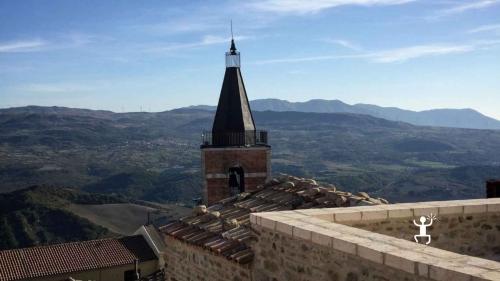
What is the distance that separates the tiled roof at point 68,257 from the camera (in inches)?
1231

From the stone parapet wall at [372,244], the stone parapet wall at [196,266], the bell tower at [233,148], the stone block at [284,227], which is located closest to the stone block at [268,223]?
the stone parapet wall at [372,244]

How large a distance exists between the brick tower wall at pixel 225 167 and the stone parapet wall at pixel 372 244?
12382mm

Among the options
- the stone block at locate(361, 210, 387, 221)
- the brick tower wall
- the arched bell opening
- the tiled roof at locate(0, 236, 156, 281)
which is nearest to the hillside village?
the stone block at locate(361, 210, 387, 221)

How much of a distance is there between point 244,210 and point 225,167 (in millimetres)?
8449

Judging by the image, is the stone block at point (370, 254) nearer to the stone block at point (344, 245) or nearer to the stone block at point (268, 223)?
the stone block at point (344, 245)

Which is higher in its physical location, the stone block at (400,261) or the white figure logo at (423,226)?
the stone block at (400,261)

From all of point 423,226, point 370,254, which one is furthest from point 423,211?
point 370,254

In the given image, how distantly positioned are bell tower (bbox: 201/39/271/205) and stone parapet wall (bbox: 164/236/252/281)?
27.9ft

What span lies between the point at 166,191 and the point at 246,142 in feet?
360

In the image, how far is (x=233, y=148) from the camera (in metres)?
20.4

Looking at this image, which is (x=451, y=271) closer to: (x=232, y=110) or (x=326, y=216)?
(x=326, y=216)

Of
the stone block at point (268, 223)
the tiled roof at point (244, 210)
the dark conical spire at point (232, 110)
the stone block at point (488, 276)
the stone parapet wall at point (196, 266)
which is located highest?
the dark conical spire at point (232, 110)

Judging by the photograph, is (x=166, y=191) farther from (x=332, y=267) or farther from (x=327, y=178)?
(x=332, y=267)

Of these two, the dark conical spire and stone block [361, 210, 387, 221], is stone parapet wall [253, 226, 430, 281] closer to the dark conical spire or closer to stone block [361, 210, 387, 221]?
stone block [361, 210, 387, 221]
